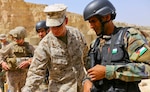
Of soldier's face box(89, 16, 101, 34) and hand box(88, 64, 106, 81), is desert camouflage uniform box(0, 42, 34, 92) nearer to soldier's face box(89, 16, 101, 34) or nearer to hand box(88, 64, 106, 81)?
soldier's face box(89, 16, 101, 34)

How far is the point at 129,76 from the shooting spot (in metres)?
2.74

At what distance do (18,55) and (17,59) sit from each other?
0.11m

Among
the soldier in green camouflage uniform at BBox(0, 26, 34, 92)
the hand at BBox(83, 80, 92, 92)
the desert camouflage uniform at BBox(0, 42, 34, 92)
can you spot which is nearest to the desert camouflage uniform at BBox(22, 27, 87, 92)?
the hand at BBox(83, 80, 92, 92)

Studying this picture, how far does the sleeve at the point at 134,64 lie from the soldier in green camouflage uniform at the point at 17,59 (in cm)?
402

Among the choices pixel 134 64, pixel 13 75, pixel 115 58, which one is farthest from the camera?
pixel 13 75

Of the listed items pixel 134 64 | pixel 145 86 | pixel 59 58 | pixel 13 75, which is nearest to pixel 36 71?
pixel 59 58

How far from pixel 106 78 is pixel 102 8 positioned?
0.61 meters

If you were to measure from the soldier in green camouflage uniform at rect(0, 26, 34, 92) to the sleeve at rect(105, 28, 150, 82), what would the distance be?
4022 mm

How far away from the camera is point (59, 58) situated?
181 inches

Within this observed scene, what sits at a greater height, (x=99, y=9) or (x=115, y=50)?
(x=99, y=9)

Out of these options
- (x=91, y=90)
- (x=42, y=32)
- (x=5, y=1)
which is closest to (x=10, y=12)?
(x=5, y=1)

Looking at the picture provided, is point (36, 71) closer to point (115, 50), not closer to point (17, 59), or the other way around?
point (115, 50)

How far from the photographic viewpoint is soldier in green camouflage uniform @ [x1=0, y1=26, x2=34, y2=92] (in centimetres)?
696

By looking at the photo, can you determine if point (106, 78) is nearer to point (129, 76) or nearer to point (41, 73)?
point (129, 76)
